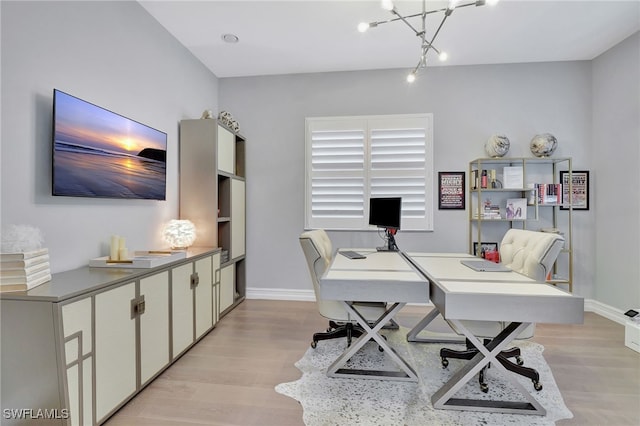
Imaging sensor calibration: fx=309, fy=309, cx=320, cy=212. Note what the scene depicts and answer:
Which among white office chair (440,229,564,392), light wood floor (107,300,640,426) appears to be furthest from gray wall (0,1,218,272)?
white office chair (440,229,564,392)

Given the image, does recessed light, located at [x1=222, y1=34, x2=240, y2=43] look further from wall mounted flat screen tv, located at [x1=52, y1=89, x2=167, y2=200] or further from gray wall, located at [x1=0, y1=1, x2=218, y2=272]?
wall mounted flat screen tv, located at [x1=52, y1=89, x2=167, y2=200]

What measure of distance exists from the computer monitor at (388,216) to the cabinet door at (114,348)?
211 cm

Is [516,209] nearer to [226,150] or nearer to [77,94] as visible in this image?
[226,150]

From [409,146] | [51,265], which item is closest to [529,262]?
[409,146]

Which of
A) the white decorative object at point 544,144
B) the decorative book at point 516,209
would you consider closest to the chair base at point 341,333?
the decorative book at point 516,209

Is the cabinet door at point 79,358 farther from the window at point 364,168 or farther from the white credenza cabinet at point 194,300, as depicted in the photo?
the window at point 364,168

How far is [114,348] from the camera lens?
172 cm

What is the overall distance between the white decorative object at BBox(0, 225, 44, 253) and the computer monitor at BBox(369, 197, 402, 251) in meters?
2.51

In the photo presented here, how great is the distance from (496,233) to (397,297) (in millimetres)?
2577

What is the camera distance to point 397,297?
175 centimetres

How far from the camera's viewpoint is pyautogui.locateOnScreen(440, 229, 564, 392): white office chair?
75.1 inches

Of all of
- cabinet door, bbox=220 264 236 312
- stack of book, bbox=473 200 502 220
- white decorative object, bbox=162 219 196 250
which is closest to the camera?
white decorative object, bbox=162 219 196 250

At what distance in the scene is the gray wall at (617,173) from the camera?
3.06m

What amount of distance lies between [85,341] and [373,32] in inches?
130
